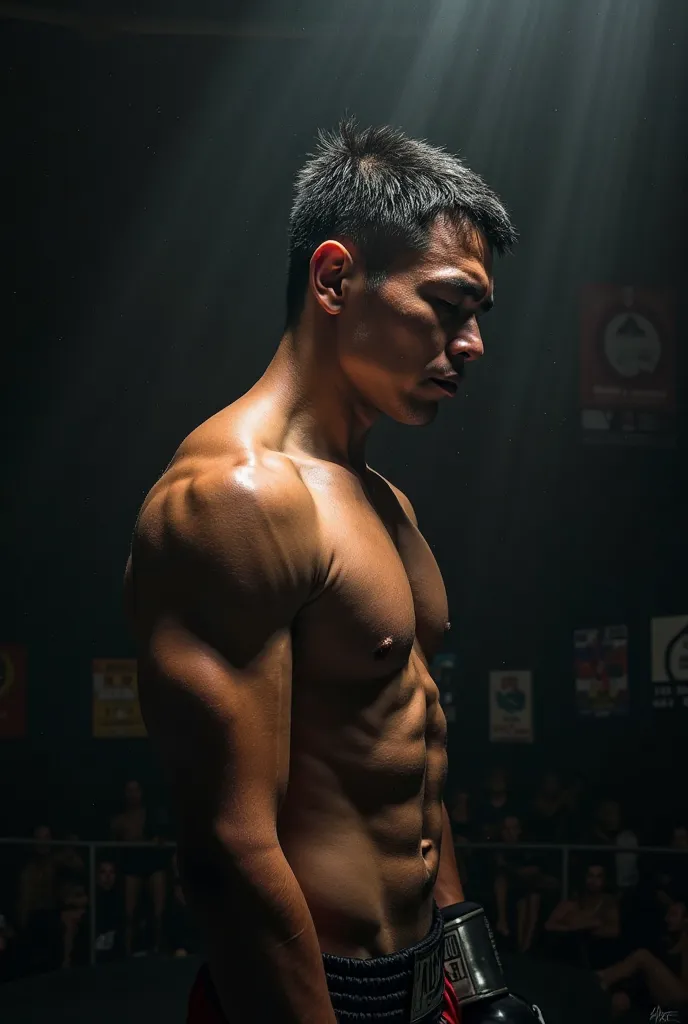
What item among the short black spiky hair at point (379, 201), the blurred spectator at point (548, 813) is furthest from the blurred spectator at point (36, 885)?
the short black spiky hair at point (379, 201)

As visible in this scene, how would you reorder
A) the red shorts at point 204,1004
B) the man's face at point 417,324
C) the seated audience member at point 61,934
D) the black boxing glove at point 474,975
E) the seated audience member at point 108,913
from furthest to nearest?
1. the seated audience member at point 108,913
2. the seated audience member at point 61,934
3. the black boxing glove at point 474,975
4. the man's face at point 417,324
5. the red shorts at point 204,1004

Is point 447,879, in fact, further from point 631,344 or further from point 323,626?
point 631,344

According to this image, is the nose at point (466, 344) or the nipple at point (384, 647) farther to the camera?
→ the nose at point (466, 344)

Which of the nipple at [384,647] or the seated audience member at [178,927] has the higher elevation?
the nipple at [384,647]

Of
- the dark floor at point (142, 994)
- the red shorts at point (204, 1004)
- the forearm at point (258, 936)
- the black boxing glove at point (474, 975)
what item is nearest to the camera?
the forearm at point (258, 936)

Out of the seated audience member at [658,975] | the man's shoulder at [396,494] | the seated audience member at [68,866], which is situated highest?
the man's shoulder at [396,494]

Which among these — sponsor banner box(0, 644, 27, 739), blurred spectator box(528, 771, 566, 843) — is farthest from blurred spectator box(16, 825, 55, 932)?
blurred spectator box(528, 771, 566, 843)

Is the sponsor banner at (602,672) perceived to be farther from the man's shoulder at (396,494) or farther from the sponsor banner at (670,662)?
the man's shoulder at (396,494)

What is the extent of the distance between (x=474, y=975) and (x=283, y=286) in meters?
2.45

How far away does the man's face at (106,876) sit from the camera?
11.8 feet

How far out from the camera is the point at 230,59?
340 centimetres

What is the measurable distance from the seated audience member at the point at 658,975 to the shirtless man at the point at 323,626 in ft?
6.40

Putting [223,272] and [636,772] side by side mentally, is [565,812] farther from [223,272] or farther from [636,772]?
[223,272]

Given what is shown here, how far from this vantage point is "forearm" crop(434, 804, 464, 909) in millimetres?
1898
